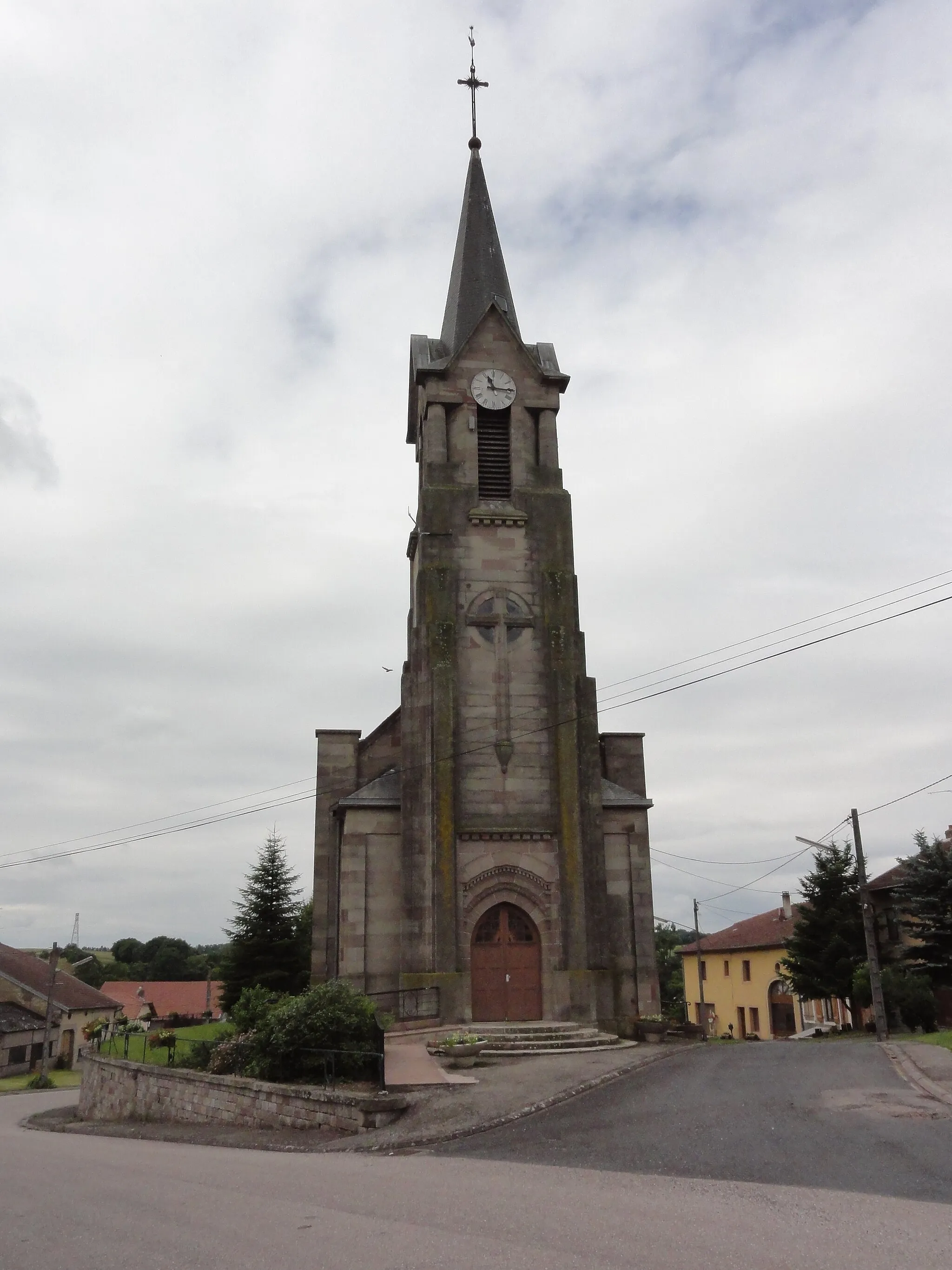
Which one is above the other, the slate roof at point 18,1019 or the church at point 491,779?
the church at point 491,779

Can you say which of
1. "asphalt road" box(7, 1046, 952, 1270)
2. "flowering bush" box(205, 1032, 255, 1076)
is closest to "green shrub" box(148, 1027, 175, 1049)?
"flowering bush" box(205, 1032, 255, 1076)

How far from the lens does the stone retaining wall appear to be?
14.5 meters

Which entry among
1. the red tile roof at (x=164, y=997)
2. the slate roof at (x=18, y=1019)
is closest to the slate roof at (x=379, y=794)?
the slate roof at (x=18, y=1019)

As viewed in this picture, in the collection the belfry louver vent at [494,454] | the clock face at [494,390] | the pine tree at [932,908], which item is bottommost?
the pine tree at [932,908]

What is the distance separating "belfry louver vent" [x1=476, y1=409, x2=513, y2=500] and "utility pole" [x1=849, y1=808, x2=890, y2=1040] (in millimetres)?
13443

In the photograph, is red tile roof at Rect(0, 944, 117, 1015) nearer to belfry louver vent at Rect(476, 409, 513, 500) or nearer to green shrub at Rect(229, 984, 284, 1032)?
green shrub at Rect(229, 984, 284, 1032)

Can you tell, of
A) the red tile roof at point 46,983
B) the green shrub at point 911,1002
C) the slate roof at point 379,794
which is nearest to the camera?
the slate roof at point 379,794

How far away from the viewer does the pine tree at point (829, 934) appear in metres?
33.4

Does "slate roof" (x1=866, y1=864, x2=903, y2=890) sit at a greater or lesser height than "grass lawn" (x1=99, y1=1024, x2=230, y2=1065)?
greater

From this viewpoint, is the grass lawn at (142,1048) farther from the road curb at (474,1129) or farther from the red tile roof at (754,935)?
the red tile roof at (754,935)

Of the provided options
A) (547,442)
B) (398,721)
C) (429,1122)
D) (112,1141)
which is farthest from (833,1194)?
(547,442)

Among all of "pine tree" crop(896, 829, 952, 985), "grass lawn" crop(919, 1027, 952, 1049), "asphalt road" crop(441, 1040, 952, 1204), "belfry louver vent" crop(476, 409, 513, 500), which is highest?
"belfry louver vent" crop(476, 409, 513, 500)

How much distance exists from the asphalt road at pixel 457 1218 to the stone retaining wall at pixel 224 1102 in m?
1.37

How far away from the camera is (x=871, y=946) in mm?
25359
